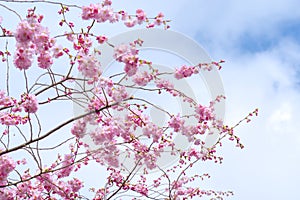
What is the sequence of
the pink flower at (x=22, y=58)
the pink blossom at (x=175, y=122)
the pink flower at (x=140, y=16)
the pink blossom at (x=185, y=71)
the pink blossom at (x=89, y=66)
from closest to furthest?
the pink flower at (x=22, y=58) < the pink blossom at (x=89, y=66) < the pink flower at (x=140, y=16) < the pink blossom at (x=185, y=71) < the pink blossom at (x=175, y=122)

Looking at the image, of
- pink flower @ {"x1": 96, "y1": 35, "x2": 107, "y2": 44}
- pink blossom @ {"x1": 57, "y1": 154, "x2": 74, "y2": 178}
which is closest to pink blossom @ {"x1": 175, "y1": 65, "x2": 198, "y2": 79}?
pink flower @ {"x1": 96, "y1": 35, "x2": 107, "y2": 44}

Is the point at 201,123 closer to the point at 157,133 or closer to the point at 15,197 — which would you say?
the point at 157,133

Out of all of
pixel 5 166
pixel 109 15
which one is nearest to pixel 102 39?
pixel 109 15

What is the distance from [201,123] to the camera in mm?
4895

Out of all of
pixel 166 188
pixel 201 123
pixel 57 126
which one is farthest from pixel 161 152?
pixel 57 126

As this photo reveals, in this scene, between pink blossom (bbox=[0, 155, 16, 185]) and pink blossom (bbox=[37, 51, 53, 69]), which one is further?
pink blossom (bbox=[0, 155, 16, 185])

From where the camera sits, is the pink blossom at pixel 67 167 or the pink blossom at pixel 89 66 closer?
the pink blossom at pixel 89 66

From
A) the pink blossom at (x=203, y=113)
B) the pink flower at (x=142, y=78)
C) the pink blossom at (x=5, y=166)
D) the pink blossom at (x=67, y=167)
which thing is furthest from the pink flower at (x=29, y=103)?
the pink blossom at (x=203, y=113)

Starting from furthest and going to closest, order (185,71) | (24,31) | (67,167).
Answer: (67,167) → (185,71) → (24,31)

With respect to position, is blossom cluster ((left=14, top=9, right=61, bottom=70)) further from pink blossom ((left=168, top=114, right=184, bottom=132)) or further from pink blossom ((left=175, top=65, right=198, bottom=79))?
pink blossom ((left=168, top=114, right=184, bottom=132))

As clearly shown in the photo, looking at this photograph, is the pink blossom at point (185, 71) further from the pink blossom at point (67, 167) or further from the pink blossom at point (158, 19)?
the pink blossom at point (67, 167)

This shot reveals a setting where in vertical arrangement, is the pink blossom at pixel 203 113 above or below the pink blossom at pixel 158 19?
below

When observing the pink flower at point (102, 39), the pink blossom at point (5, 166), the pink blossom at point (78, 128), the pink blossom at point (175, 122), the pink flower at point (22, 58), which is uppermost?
the pink flower at point (102, 39)

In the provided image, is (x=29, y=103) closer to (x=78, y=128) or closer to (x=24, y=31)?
(x=78, y=128)
